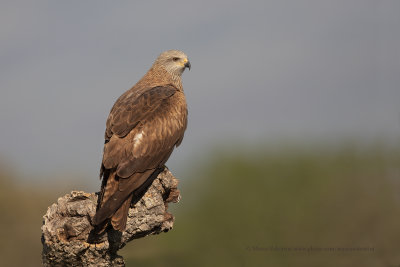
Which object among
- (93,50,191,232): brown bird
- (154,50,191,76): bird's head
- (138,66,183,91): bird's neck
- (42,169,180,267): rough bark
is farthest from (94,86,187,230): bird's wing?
(154,50,191,76): bird's head

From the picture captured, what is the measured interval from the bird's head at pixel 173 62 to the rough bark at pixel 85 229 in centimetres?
408

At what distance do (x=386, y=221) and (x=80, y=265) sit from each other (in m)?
18.0

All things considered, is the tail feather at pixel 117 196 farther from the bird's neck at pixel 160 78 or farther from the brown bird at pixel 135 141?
the bird's neck at pixel 160 78

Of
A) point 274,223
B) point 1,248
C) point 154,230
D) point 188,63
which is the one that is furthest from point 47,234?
point 274,223

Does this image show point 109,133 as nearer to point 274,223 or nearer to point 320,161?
point 274,223

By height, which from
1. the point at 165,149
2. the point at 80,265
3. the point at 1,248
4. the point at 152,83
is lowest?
the point at 1,248

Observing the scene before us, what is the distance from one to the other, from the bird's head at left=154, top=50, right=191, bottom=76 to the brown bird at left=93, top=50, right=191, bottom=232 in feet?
2.10

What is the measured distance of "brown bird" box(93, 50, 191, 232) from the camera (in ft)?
31.5

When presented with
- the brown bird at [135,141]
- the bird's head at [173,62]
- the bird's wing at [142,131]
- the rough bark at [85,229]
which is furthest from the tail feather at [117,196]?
the bird's head at [173,62]

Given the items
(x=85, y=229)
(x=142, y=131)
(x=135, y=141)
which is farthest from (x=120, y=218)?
(x=142, y=131)

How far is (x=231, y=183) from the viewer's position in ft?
105

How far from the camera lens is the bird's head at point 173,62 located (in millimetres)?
13500

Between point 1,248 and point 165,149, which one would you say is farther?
point 1,248

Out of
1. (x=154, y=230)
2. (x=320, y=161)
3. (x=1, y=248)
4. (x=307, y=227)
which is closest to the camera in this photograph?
(x=154, y=230)
